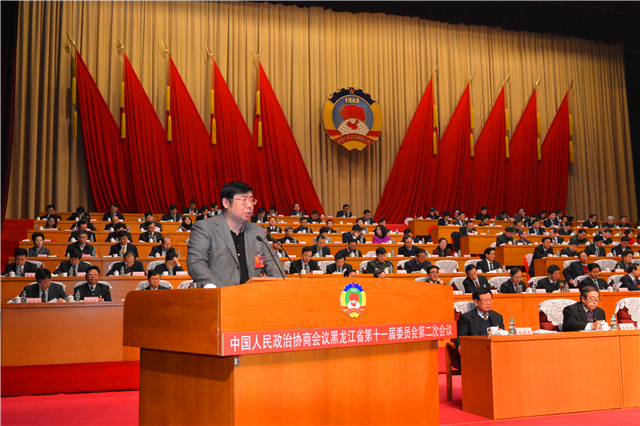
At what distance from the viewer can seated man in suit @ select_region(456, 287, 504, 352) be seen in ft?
15.5

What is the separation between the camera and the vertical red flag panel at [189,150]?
40.9 feet

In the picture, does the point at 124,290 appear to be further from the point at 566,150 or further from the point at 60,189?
the point at 566,150

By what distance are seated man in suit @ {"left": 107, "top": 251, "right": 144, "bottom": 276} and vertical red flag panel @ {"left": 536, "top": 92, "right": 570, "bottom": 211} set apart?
36.6ft

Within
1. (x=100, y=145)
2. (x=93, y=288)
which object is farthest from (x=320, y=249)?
(x=100, y=145)

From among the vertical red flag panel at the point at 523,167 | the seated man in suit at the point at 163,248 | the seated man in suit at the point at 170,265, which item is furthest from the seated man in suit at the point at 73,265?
the vertical red flag panel at the point at 523,167

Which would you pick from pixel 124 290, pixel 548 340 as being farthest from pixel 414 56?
pixel 548 340

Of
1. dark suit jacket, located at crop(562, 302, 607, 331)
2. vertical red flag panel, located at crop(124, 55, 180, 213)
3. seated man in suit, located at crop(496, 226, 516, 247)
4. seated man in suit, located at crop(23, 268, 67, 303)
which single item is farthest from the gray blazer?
vertical red flag panel, located at crop(124, 55, 180, 213)

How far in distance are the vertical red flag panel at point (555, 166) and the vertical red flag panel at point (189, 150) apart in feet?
28.4

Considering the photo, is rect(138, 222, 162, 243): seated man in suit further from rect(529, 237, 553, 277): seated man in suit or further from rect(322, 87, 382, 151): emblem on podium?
rect(529, 237, 553, 277): seated man in suit

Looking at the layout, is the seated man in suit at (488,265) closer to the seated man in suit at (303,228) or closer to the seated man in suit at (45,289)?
the seated man in suit at (303,228)

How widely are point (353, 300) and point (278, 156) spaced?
36.9ft

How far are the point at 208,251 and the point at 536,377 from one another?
99.1 inches

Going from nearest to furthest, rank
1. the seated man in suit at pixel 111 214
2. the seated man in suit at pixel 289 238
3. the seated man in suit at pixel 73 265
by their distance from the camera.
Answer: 1. the seated man in suit at pixel 73 265
2. the seated man in suit at pixel 289 238
3. the seated man in suit at pixel 111 214

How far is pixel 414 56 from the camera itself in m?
14.7
